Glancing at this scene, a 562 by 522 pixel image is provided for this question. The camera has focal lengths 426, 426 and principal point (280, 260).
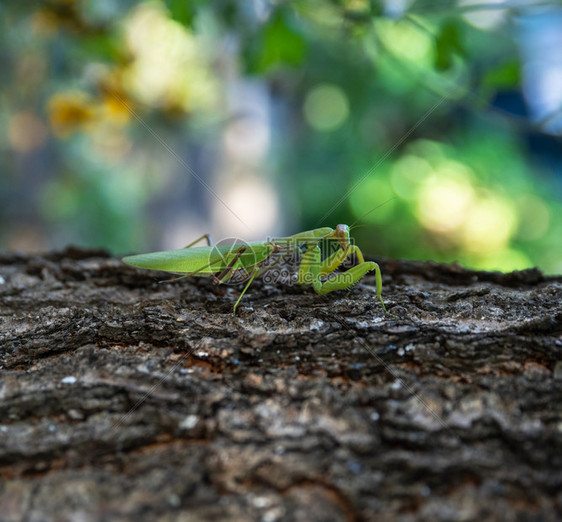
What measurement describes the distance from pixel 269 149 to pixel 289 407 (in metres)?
4.79

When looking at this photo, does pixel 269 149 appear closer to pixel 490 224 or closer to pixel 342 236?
pixel 490 224

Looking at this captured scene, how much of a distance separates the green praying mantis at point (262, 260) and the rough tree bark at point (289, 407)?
122 mm

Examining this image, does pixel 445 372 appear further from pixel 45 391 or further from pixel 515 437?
pixel 45 391

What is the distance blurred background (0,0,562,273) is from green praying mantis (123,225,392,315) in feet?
7.42

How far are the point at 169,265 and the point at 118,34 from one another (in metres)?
2.34

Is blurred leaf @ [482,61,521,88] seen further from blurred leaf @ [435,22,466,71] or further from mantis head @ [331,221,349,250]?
mantis head @ [331,221,349,250]

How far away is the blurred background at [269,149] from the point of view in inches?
171

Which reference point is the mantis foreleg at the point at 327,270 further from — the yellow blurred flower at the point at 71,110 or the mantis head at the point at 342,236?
the yellow blurred flower at the point at 71,110

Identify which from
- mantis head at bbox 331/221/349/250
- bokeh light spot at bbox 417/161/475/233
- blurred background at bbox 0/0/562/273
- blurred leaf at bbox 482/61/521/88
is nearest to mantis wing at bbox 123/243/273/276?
mantis head at bbox 331/221/349/250

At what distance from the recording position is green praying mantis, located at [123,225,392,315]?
6.81 ft

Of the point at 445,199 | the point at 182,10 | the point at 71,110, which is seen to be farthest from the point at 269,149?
the point at 182,10

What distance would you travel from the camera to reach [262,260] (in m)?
2.24

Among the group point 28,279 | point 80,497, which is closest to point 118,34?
point 28,279

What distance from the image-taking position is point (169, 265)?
6.90 ft
